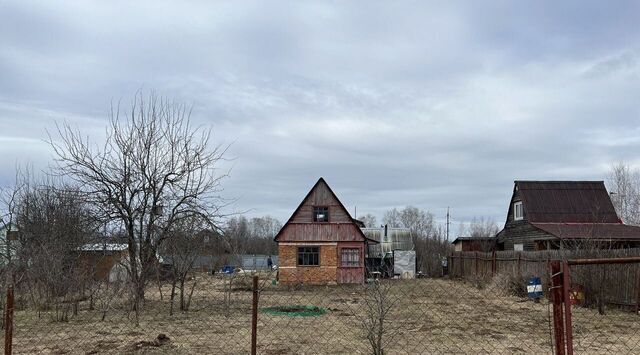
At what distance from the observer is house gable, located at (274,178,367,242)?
103 feet

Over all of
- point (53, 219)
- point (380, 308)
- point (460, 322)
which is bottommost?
point (460, 322)

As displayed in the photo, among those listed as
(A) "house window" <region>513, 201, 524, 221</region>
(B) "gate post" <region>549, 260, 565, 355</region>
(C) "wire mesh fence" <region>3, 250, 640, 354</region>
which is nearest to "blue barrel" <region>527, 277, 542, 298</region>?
(C) "wire mesh fence" <region>3, 250, 640, 354</region>

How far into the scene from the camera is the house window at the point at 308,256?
1231 inches

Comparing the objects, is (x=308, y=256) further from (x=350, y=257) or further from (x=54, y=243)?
(x=54, y=243)

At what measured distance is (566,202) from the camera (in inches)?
1316

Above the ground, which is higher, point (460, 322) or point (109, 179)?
point (109, 179)

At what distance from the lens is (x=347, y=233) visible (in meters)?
31.3

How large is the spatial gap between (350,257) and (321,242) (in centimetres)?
179

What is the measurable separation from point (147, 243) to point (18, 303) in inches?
166

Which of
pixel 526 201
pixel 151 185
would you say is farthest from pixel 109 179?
pixel 526 201

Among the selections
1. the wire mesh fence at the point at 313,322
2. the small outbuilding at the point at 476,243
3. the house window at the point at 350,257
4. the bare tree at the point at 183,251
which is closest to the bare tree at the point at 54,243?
the wire mesh fence at the point at 313,322

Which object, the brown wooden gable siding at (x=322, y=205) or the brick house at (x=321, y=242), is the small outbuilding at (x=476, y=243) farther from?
the brown wooden gable siding at (x=322, y=205)

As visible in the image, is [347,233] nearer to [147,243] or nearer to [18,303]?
[147,243]

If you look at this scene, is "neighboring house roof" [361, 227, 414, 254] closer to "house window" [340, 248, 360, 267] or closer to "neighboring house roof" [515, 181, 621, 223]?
"neighboring house roof" [515, 181, 621, 223]
